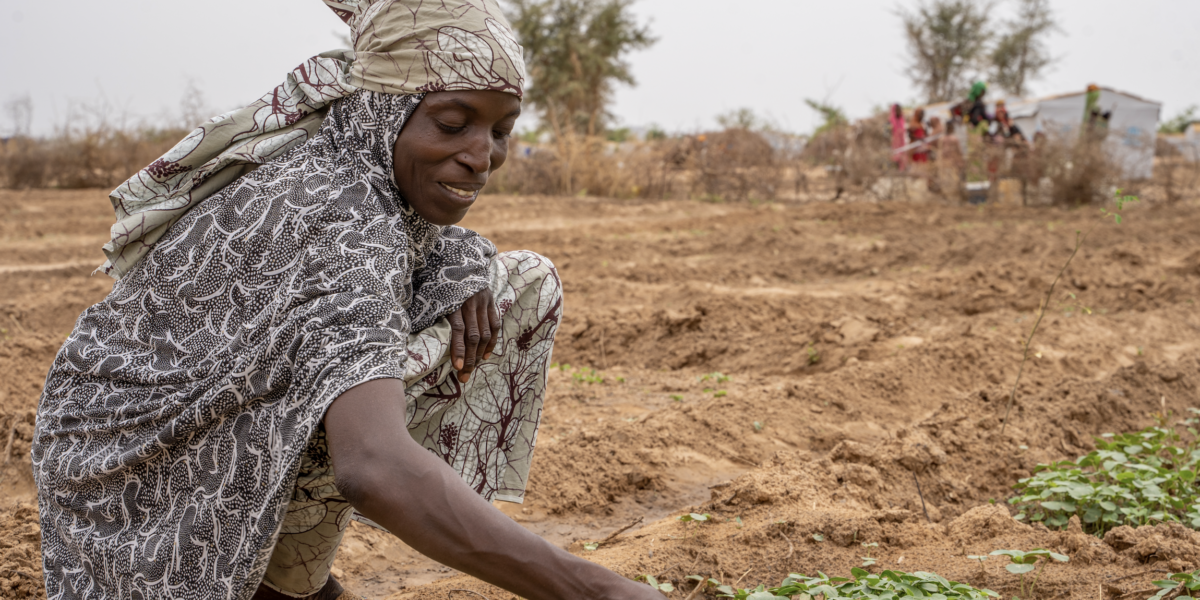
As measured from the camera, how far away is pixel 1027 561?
6.90ft

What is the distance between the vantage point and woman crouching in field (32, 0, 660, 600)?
4.00 ft

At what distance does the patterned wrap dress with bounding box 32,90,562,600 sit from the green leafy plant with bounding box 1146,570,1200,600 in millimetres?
1651

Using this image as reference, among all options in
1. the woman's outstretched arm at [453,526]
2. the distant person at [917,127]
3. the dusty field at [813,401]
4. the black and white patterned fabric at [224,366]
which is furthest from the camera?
the distant person at [917,127]

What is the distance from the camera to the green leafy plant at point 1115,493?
256 centimetres

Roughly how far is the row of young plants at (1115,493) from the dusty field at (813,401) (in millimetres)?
197

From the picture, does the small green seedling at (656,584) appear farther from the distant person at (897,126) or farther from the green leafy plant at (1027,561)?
the distant person at (897,126)

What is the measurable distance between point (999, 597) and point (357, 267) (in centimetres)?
157

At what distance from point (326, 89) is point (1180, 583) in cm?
212

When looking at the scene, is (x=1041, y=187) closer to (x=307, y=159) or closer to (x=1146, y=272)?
(x=1146, y=272)

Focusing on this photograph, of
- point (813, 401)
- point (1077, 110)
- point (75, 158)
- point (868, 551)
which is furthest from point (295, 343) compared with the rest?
point (1077, 110)

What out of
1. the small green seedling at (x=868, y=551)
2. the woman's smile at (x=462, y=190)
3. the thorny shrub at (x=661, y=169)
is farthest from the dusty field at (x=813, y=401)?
the thorny shrub at (x=661, y=169)

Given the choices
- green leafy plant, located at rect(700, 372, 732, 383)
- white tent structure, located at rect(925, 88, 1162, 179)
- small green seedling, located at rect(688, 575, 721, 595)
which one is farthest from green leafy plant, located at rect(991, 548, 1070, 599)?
white tent structure, located at rect(925, 88, 1162, 179)

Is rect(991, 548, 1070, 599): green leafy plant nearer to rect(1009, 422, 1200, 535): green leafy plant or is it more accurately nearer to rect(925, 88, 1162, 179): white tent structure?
rect(1009, 422, 1200, 535): green leafy plant

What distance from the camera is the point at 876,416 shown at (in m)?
3.84
